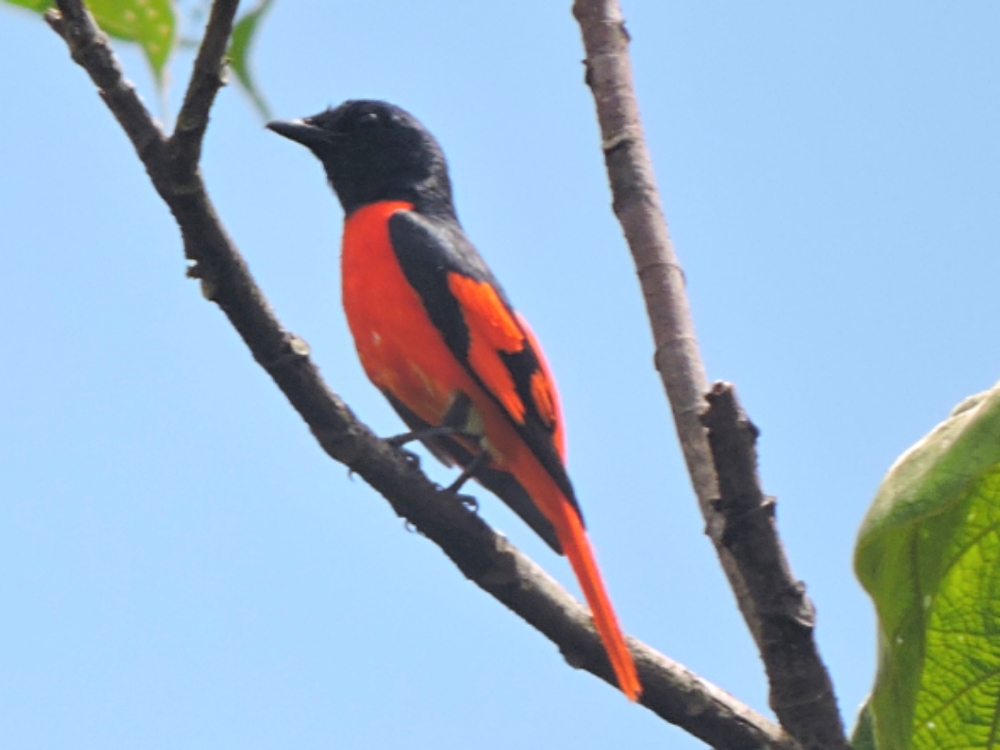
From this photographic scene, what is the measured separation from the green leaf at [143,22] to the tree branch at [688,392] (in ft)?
3.87

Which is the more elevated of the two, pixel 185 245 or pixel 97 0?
pixel 185 245

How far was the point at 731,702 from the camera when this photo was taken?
275 centimetres

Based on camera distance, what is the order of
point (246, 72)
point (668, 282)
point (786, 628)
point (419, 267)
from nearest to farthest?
point (246, 72) → point (786, 628) → point (668, 282) → point (419, 267)

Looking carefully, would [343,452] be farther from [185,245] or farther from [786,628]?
[786,628]

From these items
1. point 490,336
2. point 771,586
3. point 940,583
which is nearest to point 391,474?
point 771,586

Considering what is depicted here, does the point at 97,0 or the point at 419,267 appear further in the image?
the point at 419,267

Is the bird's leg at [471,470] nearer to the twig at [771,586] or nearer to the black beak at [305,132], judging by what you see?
the black beak at [305,132]

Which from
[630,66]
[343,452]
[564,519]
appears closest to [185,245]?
[343,452]

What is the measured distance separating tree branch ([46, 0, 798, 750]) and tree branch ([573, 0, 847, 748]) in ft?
0.56

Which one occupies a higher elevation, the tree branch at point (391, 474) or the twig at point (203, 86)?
the twig at point (203, 86)

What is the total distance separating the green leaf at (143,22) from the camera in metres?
1.17

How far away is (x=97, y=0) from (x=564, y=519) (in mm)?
3316

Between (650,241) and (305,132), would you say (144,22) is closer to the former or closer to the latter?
(650,241)

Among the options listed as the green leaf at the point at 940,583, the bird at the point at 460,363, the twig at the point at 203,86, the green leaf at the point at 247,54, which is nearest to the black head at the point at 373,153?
the bird at the point at 460,363
